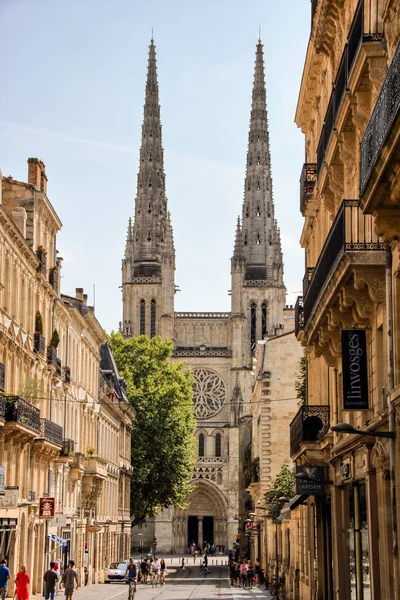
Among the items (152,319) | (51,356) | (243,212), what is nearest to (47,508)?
(51,356)

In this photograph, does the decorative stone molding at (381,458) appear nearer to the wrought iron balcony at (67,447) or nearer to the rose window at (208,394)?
the wrought iron balcony at (67,447)

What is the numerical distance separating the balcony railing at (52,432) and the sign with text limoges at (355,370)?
20510 millimetres

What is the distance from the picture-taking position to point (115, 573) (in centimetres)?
5431

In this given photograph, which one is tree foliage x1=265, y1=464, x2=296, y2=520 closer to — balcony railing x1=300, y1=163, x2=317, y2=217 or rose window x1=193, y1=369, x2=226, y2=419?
balcony railing x1=300, y1=163, x2=317, y2=217

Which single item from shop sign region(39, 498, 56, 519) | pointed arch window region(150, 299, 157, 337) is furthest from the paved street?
pointed arch window region(150, 299, 157, 337)

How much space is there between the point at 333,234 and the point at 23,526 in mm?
20393

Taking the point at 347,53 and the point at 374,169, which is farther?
the point at 347,53

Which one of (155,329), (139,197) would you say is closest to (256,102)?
(139,197)

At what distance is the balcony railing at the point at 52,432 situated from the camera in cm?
3697

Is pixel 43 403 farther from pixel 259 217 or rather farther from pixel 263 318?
pixel 259 217

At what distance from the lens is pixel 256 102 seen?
132750 millimetres

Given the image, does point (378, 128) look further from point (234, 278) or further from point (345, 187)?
point (234, 278)

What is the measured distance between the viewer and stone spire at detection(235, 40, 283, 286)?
127 meters

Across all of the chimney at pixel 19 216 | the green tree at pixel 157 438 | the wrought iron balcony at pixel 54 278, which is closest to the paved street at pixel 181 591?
the green tree at pixel 157 438
